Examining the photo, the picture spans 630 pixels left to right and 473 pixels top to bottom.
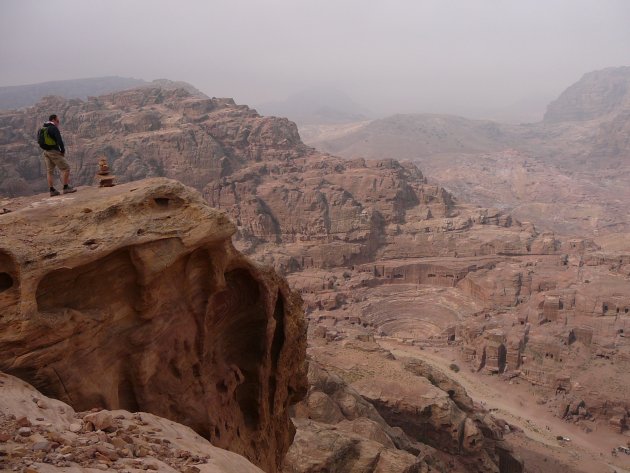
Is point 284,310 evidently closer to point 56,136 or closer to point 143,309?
point 143,309

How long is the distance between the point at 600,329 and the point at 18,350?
46121mm

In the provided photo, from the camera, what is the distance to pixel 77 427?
630 centimetres

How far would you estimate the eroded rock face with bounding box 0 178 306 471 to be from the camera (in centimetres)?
750

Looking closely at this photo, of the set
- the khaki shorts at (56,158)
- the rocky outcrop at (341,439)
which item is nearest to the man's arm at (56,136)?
the khaki shorts at (56,158)

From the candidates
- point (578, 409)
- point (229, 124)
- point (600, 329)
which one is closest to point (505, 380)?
point (578, 409)

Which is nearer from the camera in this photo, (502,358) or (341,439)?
(341,439)

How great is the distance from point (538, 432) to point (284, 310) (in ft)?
93.9

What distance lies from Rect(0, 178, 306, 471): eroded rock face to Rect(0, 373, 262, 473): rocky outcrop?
1063 millimetres

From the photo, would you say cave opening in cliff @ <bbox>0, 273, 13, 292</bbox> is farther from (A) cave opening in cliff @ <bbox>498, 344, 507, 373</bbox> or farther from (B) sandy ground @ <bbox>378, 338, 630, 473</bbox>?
(A) cave opening in cliff @ <bbox>498, 344, 507, 373</bbox>

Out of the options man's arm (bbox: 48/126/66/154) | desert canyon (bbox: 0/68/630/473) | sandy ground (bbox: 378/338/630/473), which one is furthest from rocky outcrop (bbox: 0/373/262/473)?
sandy ground (bbox: 378/338/630/473)

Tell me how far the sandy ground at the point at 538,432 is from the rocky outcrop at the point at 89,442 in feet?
90.2

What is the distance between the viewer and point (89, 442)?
5.87 metres

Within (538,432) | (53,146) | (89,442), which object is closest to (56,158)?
(53,146)

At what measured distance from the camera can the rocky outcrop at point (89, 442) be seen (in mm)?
5145
